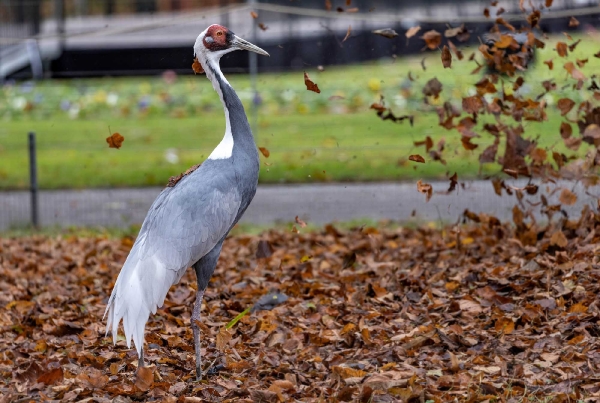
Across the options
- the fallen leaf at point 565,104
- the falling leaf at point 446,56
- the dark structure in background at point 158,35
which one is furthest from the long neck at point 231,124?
the dark structure in background at point 158,35

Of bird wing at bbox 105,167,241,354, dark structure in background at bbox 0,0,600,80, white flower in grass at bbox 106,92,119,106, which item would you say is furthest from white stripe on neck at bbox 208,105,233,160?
white flower in grass at bbox 106,92,119,106

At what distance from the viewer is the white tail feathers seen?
4.46 m

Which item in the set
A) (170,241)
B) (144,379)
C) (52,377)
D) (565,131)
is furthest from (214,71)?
(565,131)

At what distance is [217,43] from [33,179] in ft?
14.9

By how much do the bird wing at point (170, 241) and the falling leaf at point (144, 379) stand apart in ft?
0.51

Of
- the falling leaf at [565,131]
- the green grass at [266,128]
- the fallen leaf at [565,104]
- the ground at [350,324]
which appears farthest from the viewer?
the green grass at [266,128]

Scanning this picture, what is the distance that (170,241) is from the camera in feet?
15.5

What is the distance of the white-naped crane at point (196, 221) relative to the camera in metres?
4.54

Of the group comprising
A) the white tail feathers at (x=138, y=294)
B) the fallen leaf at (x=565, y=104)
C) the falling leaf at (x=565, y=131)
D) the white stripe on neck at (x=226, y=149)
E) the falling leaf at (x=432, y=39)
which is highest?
the falling leaf at (x=432, y=39)

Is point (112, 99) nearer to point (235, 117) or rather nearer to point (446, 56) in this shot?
point (446, 56)

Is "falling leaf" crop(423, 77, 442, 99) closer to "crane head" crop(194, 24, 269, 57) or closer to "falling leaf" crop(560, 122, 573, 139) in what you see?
"falling leaf" crop(560, 122, 573, 139)

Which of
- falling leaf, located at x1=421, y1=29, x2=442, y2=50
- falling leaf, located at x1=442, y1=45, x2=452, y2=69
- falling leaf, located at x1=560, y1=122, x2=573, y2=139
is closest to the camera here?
falling leaf, located at x1=442, y1=45, x2=452, y2=69

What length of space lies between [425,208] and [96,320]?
4489 millimetres

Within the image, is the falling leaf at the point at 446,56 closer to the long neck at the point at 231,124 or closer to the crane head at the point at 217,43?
the crane head at the point at 217,43
